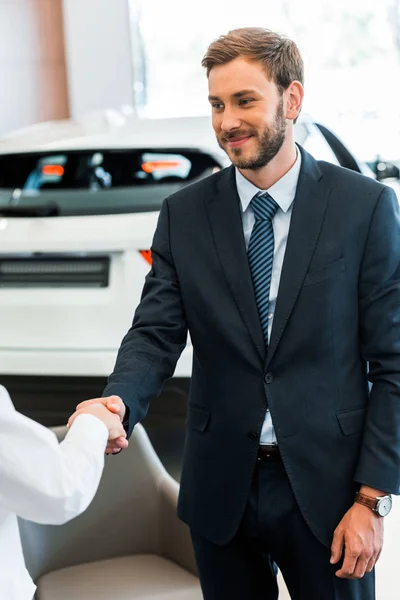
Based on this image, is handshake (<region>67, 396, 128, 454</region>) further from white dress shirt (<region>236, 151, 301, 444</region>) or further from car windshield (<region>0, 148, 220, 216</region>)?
car windshield (<region>0, 148, 220, 216</region>)

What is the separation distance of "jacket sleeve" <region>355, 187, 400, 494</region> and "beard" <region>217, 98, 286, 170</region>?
0.21 metres

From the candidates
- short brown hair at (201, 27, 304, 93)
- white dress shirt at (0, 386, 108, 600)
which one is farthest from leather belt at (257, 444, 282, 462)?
short brown hair at (201, 27, 304, 93)

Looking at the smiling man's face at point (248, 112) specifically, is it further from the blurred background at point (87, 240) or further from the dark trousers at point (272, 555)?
the blurred background at point (87, 240)

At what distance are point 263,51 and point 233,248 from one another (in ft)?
1.17

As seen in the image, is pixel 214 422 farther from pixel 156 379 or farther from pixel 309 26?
pixel 309 26

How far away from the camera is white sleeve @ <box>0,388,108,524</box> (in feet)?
4.19

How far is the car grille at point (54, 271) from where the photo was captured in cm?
339

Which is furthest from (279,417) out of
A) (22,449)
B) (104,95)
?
(104,95)

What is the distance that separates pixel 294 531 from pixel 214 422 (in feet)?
0.81

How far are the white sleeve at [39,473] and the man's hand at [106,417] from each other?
0.62ft

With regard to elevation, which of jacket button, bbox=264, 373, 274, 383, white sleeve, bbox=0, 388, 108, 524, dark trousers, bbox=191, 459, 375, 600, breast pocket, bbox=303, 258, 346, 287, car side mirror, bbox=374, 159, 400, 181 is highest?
breast pocket, bbox=303, 258, 346, 287

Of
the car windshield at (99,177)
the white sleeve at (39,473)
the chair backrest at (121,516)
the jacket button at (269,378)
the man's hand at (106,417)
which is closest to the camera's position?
the white sleeve at (39,473)

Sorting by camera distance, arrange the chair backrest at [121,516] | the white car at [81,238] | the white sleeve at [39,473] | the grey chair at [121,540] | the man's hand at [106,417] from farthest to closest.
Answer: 1. the white car at [81,238]
2. the chair backrest at [121,516]
3. the grey chair at [121,540]
4. the man's hand at [106,417]
5. the white sleeve at [39,473]

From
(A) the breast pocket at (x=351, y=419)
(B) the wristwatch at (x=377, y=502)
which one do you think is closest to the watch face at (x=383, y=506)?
(B) the wristwatch at (x=377, y=502)
